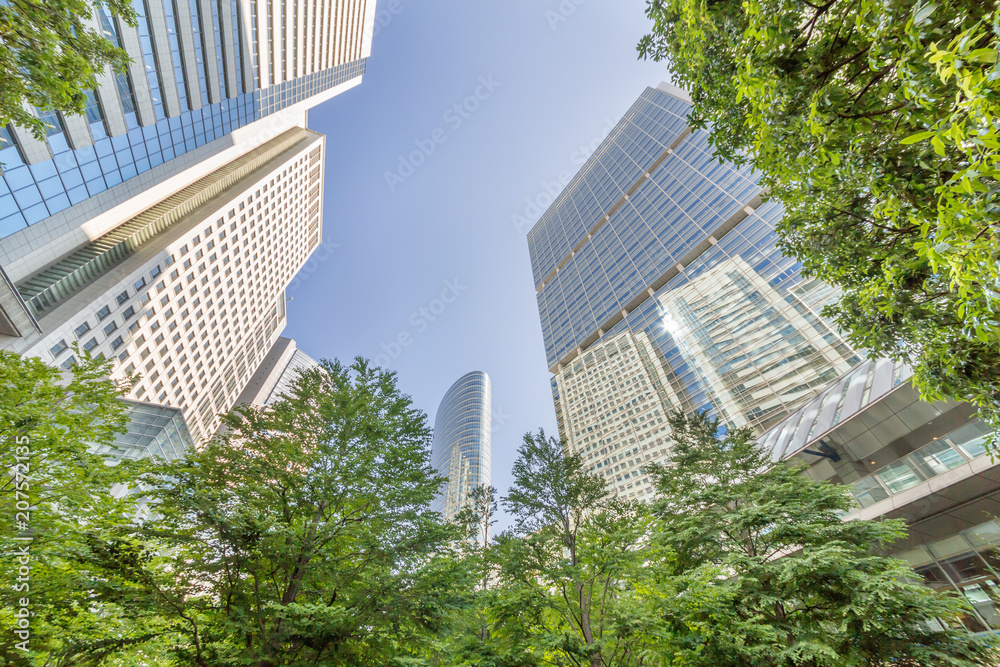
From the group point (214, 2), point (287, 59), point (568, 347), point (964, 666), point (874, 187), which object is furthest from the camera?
point (568, 347)

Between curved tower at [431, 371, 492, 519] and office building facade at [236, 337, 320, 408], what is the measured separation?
1739 inches

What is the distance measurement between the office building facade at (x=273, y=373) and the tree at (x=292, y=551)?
3117 inches

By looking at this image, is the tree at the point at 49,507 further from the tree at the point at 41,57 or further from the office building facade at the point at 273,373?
the office building facade at the point at 273,373

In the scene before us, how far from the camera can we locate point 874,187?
3803 millimetres

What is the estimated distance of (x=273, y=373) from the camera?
91.7 m

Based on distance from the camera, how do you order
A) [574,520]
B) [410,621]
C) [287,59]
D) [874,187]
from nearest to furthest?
[874,187], [410,621], [574,520], [287,59]

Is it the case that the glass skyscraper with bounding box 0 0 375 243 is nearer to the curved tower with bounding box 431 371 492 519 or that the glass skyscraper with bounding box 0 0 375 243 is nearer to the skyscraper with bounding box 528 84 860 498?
the skyscraper with bounding box 528 84 860 498

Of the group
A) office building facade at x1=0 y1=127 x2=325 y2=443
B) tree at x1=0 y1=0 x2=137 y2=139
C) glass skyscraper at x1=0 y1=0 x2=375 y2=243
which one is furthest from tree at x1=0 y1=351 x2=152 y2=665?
office building facade at x1=0 y1=127 x2=325 y2=443

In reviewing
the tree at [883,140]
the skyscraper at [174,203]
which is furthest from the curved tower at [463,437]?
the tree at [883,140]

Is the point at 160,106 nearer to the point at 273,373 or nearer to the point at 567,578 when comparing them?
the point at 567,578

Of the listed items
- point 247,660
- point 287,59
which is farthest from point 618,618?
point 287,59

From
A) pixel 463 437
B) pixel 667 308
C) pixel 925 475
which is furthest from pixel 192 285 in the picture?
pixel 463 437

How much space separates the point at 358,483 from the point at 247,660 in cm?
318

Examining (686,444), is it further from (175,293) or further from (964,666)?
(175,293)
